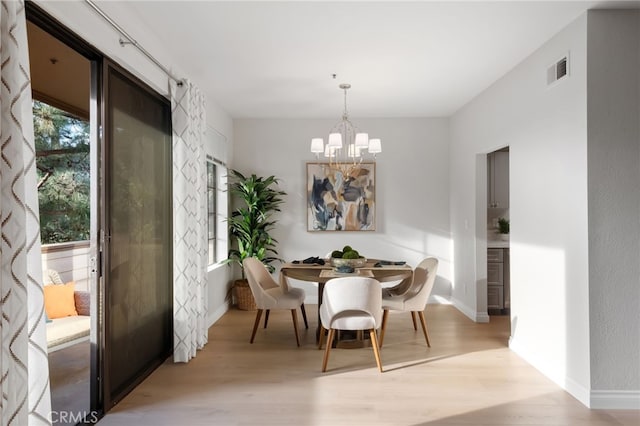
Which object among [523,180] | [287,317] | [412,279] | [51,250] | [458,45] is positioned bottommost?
[287,317]

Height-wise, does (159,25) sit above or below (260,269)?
above

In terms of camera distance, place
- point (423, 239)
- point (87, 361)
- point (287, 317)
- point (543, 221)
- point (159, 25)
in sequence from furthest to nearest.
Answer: point (423, 239), point (287, 317), point (87, 361), point (543, 221), point (159, 25)

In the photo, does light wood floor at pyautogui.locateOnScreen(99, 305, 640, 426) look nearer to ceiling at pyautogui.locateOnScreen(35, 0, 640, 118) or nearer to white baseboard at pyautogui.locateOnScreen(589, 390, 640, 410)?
white baseboard at pyautogui.locateOnScreen(589, 390, 640, 410)

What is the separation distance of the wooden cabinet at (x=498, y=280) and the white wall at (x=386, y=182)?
115 centimetres

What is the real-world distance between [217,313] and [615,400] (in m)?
4.09

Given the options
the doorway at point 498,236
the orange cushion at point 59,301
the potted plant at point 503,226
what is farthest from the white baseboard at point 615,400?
the orange cushion at point 59,301

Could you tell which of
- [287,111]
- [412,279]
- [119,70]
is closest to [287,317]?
[412,279]

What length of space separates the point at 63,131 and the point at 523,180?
4668 millimetres

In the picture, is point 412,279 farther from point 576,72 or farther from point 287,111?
point 287,111

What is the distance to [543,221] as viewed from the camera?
3486 mm

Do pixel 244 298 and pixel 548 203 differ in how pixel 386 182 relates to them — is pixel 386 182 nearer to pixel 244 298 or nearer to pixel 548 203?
pixel 244 298

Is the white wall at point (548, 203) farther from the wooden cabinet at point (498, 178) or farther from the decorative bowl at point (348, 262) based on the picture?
the decorative bowl at point (348, 262)

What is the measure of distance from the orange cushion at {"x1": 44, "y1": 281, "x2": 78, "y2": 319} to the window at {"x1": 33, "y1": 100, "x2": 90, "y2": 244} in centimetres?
67

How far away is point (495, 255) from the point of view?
540cm
